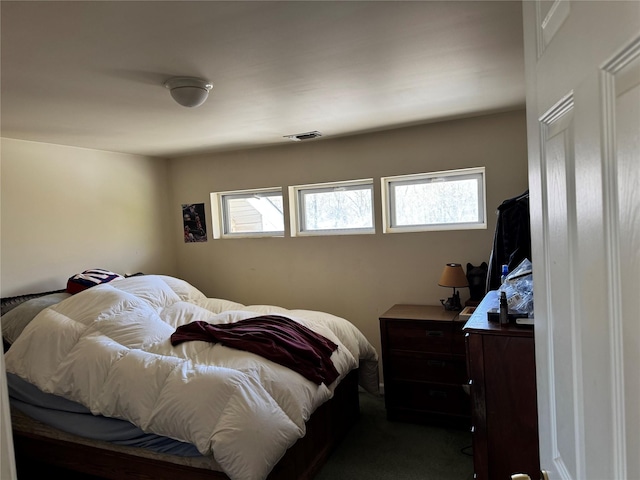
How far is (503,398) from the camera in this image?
1639 mm

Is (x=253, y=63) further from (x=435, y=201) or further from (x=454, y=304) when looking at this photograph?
(x=454, y=304)

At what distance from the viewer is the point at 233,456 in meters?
1.74

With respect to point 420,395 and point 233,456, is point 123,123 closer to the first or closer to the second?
point 233,456

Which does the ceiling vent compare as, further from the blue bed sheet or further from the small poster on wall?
the blue bed sheet

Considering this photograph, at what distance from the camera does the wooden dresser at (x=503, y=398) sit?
1599 millimetres

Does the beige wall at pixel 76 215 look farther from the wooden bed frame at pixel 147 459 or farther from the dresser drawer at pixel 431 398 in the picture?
the dresser drawer at pixel 431 398

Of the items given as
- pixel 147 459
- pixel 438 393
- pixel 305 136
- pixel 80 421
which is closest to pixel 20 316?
pixel 80 421

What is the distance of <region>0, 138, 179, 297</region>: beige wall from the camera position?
3.01 m

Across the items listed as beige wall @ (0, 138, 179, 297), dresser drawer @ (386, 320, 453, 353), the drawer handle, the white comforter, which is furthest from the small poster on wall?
the drawer handle

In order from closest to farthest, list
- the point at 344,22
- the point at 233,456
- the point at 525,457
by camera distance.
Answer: the point at 344,22
the point at 525,457
the point at 233,456

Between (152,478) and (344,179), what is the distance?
8.49 feet

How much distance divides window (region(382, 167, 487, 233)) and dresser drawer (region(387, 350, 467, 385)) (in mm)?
1048

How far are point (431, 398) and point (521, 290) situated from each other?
59.7 inches

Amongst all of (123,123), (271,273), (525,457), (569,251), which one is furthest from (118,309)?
(569,251)
